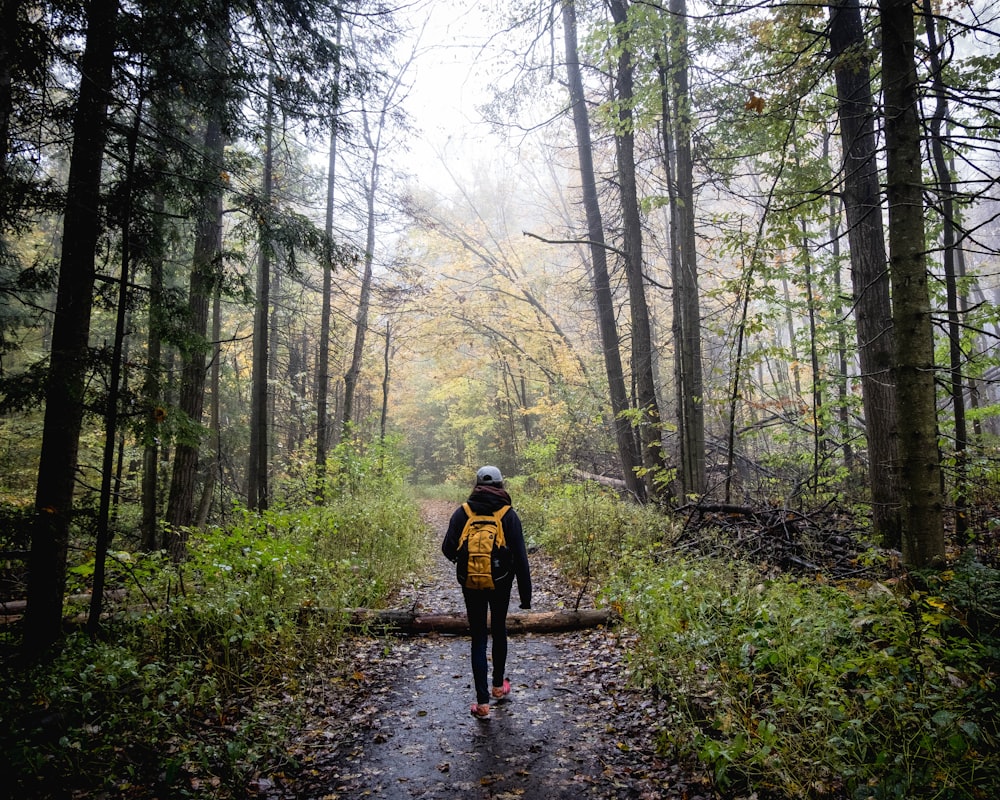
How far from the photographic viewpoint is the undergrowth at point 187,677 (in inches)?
135

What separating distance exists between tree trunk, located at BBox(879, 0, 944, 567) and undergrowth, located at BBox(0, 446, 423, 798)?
16.5ft

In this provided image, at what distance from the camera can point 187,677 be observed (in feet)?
13.9

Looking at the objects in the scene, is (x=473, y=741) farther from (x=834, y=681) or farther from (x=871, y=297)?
(x=871, y=297)

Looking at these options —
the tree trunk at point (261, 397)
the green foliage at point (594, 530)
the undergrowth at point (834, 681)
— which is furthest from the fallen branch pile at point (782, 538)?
the tree trunk at point (261, 397)

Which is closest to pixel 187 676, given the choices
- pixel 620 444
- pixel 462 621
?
pixel 462 621

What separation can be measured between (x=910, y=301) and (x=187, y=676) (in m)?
6.16

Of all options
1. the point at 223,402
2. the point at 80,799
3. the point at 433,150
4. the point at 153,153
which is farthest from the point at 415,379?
the point at 80,799

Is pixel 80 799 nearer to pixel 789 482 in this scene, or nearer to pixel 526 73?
pixel 789 482

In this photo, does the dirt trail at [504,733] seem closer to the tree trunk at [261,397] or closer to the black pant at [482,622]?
the black pant at [482,622]

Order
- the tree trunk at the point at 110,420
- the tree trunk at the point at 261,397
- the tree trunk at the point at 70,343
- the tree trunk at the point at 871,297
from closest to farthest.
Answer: the tree trunk at the point at 70,343, the tree trunk at the point at 110,420, the tree trunk at the point at 871,297, the tree trunk at the point at 261,397

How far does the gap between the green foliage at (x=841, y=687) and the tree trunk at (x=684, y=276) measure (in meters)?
4.53

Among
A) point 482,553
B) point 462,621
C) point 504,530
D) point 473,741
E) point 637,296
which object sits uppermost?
point 637,296

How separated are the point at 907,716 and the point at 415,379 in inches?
1412

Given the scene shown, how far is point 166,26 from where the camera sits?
196 inches
